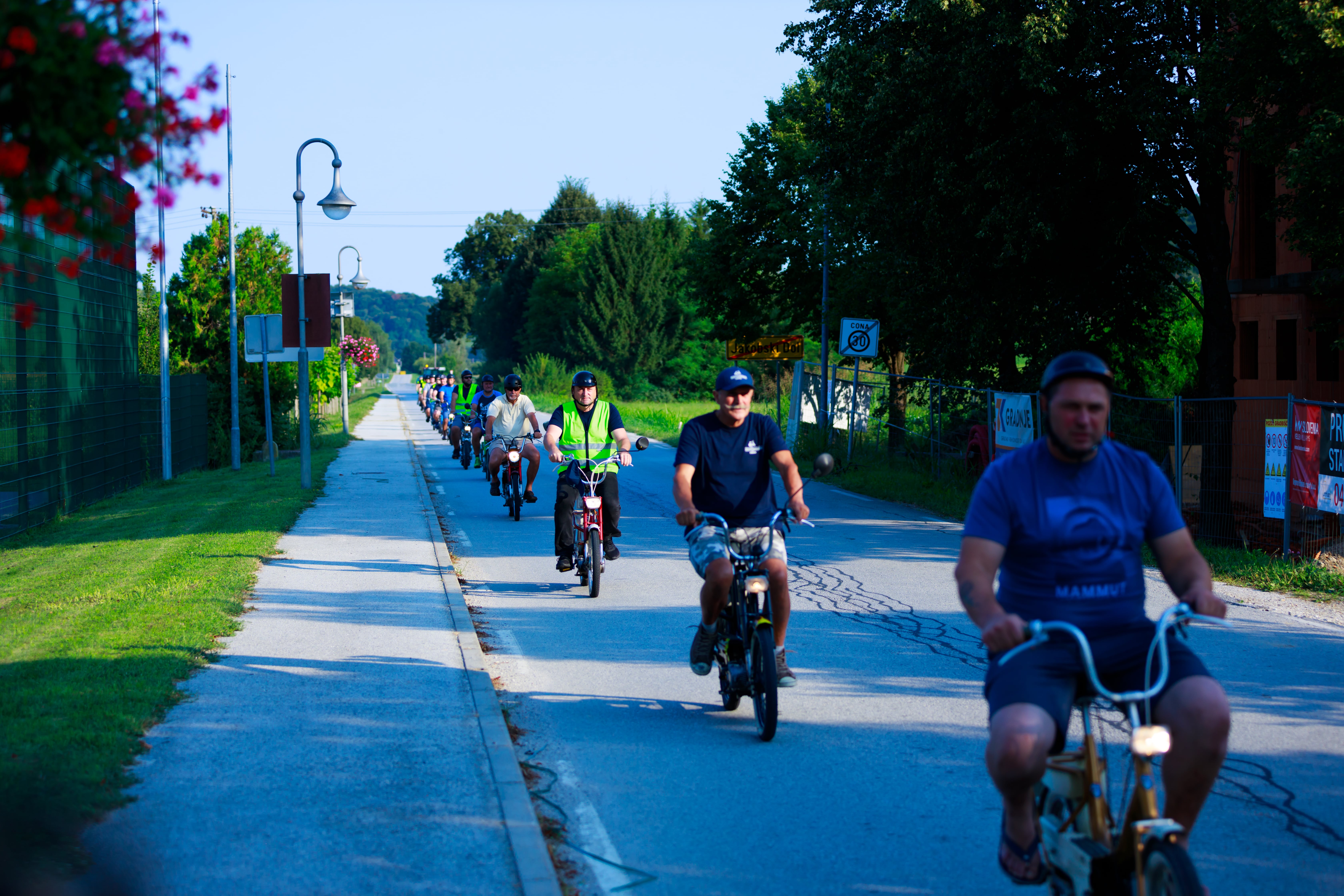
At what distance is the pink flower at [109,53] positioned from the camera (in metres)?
3.19

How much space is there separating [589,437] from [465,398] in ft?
Answer: 53.0

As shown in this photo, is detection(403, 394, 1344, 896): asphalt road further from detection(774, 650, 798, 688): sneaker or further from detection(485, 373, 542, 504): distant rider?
detection(485, 373, 542, 504): distant rider

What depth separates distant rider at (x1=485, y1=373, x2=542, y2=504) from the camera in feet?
Result: 51.2

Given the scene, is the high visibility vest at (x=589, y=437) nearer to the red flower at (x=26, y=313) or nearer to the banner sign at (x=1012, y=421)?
the red flower at (x=26, y=313)

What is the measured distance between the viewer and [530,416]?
16109mm

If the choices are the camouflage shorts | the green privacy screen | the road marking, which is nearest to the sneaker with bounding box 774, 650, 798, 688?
the camouflage shorts

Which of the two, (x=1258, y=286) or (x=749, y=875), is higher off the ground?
(x=1258, y=286)

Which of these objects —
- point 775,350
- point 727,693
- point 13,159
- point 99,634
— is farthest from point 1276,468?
point 775,350

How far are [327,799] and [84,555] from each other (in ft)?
30.1

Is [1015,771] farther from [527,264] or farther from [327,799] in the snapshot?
[527,264]

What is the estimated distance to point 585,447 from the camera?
438 inches

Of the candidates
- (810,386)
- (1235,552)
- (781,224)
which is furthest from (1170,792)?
(781,224)

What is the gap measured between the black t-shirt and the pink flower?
7.75 meters

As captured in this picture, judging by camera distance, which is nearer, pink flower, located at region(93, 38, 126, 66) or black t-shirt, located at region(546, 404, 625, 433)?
pink flower, located at region(93, 38, 126, 66)
